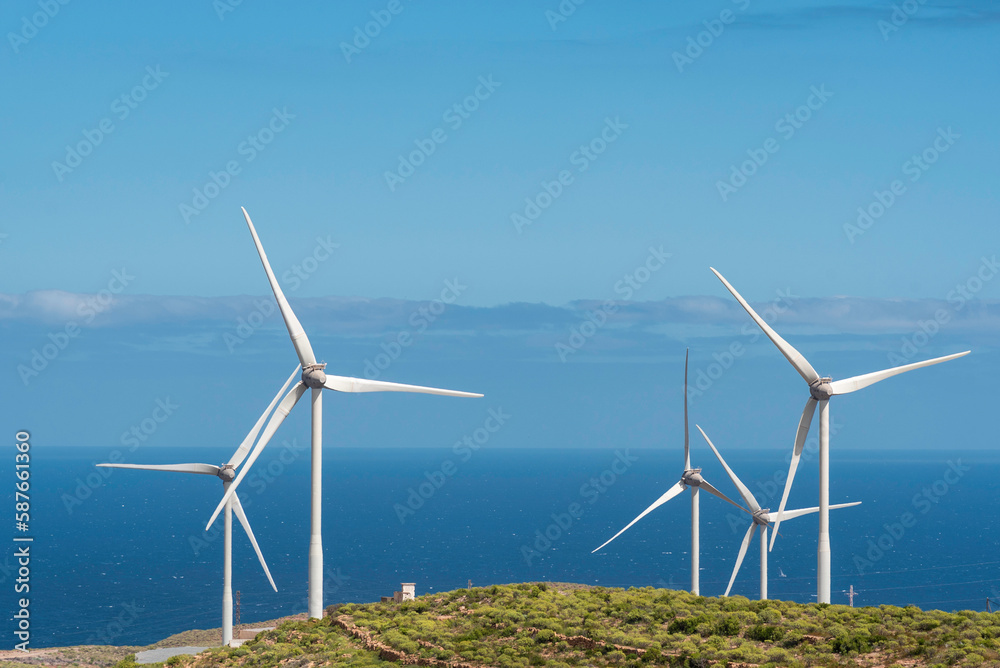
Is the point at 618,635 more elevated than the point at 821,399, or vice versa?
the point at 821,399

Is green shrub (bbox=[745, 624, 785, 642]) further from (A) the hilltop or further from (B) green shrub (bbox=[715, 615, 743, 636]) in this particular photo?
(B) green shrub (bbox=[715, 615, 743, 636])

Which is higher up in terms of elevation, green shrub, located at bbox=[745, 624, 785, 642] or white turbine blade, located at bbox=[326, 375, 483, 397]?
white turbine blade, located at bbox=[326, 375, 483, 397]

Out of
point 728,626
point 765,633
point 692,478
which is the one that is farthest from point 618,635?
point 692,478

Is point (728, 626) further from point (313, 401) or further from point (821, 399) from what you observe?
point (313, 401)

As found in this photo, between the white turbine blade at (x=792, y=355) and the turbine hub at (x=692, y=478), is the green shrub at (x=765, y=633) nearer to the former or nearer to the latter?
the white turbine blade at (x=792, y=355)

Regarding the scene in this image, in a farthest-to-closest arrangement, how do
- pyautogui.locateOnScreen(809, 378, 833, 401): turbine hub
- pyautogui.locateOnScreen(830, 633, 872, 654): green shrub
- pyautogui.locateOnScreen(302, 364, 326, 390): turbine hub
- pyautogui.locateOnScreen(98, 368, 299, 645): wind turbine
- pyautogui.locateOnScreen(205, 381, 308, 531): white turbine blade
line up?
pyautogui.locateOnScreen(98, 368, 299, 645): wind turbine → pyautogui.locateOnScreen(809, 378, 833, 401): turbine hub → pyautogui.locateOnScreen(302, 364, 326, 390): turbine hub → pyautogui.locateOnScreen(205, 381, 308, 531): white turbine blade → pyautogui.locateOnScreen(830, 633, 872, 654): green shrub

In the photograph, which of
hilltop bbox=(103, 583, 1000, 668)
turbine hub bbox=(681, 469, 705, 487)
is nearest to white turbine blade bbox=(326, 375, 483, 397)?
hilltop bbox=(103, 583, 1000, 668)

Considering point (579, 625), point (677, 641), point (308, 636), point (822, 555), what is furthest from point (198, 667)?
point (822, 555)

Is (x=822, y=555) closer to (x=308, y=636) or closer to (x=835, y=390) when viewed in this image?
(x=835, y=390)
